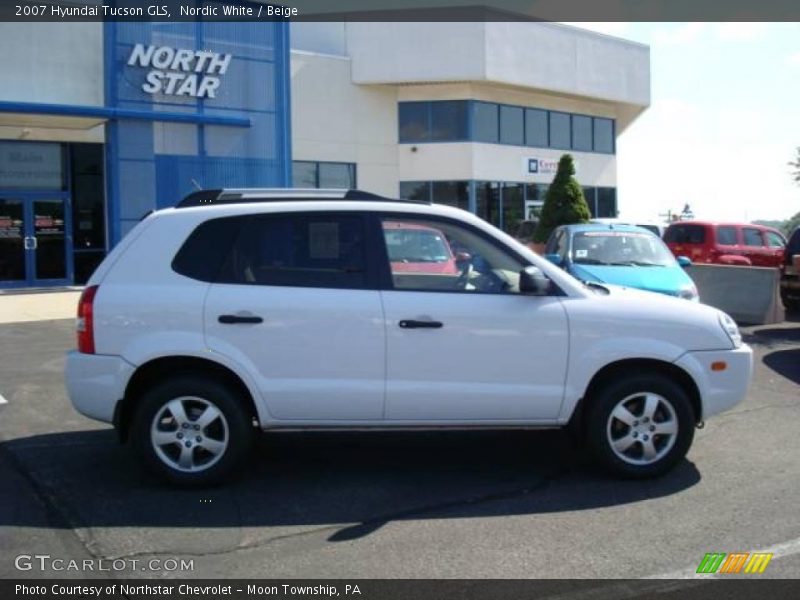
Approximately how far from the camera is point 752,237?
18.6 m

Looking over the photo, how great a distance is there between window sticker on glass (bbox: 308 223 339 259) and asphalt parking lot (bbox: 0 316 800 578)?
1.55 meters

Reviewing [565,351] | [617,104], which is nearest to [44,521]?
[565,351]

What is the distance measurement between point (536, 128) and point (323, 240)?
2861 cm

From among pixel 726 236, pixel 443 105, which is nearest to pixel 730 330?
pixel 726 236

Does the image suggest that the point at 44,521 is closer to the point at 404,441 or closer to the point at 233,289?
the point at 233,289

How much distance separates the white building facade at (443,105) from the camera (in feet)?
96.3

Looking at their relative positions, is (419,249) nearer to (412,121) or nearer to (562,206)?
(562,206)

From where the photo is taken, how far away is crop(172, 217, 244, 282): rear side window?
5324 mm

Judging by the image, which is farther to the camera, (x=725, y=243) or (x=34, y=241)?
(x=34, y=241)

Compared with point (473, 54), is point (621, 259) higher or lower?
lower

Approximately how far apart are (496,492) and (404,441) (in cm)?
141

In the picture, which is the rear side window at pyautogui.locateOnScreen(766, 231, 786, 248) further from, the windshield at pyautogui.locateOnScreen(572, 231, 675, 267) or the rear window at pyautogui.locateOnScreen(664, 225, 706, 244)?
the windshield at pyautogui.locateOnScreen(572, 231, 675, 267)

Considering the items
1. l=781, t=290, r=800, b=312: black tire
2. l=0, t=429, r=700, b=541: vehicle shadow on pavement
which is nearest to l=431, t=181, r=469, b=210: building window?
l=781, t=290, r=800, b=312: black tire

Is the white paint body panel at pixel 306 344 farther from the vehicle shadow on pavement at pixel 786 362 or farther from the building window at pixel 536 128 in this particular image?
the building window at pixel 536 128
